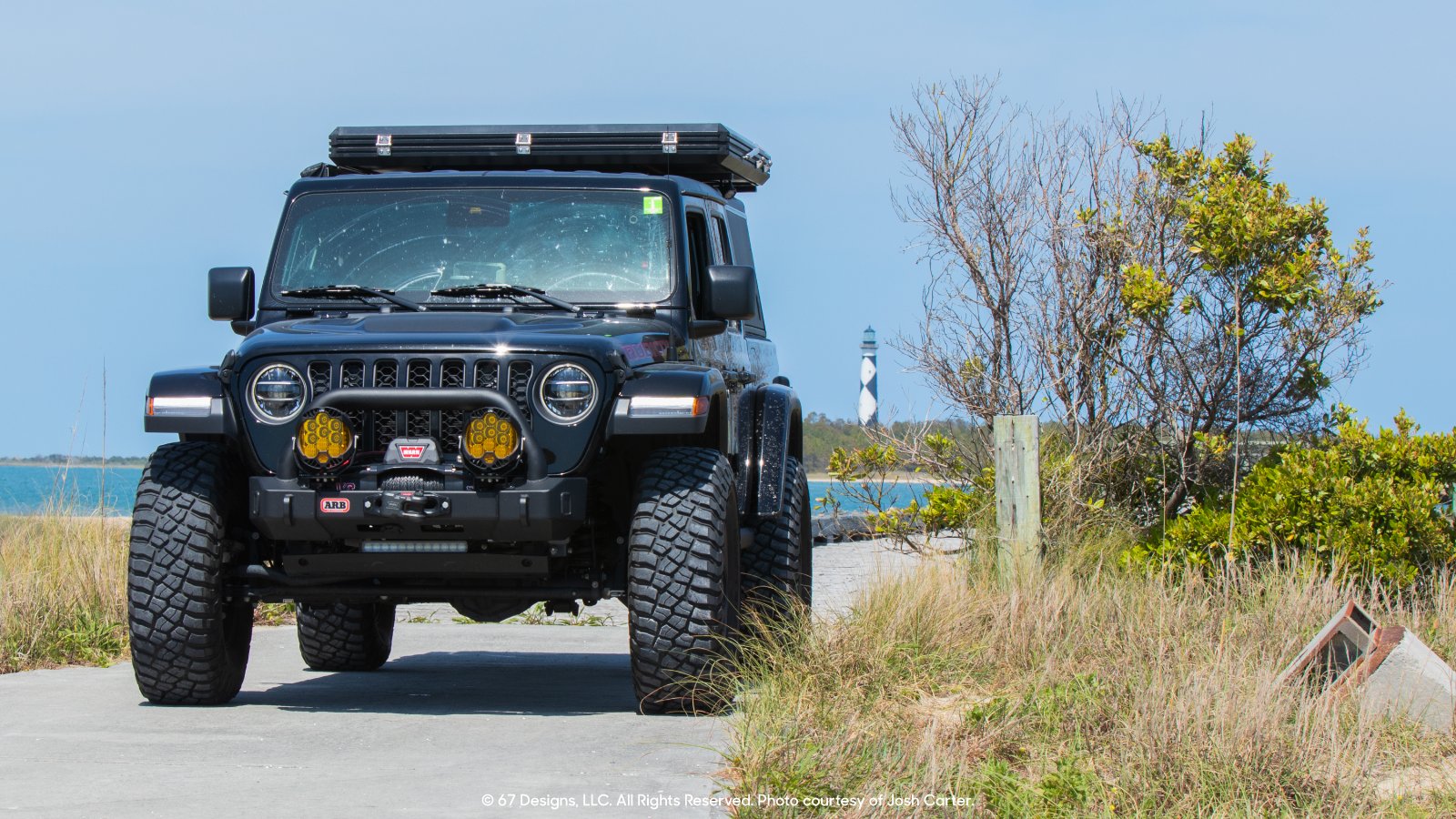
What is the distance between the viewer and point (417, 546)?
589cm

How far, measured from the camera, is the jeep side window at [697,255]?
23.7 feet

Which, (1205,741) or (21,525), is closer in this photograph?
(1205,741)

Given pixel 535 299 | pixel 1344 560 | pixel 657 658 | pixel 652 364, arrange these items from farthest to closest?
1. pixel 1344 560
2. pixel 535 299
3. pixel 652 364
4. pixel 657 658

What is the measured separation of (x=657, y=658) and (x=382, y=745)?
108 cm

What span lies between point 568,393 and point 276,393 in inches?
44.8

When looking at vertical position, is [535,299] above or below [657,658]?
above

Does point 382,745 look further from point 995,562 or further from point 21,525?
point 21,525

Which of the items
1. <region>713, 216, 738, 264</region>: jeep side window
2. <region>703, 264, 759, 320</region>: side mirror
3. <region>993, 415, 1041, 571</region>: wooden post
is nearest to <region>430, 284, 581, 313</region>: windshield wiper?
<region>703, 264, 759, 320</region>: side mirror

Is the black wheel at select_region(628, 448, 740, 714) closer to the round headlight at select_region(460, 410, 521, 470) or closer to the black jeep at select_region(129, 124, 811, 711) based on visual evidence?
the black jeep at select_region(129, 124, 811, 711)

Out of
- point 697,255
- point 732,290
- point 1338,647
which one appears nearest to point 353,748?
point 732,290

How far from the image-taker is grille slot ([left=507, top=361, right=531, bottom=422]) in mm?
5766

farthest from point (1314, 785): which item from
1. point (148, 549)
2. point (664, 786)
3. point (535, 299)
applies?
point (148, 549)

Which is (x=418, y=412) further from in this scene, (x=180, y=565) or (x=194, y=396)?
(x=180, y=565)

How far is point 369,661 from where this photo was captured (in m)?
8.25
